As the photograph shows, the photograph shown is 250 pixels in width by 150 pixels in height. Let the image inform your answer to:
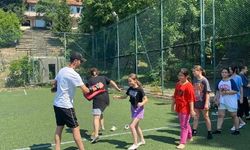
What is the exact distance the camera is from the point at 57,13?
2430 inches

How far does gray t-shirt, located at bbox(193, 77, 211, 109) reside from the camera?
28.5 ft

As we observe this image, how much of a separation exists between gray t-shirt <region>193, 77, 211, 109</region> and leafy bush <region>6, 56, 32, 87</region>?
2380cm

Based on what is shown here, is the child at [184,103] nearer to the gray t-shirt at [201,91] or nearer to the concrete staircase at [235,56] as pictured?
the gray t-shirt at [201,91]

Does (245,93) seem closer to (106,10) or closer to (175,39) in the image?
(175,39)

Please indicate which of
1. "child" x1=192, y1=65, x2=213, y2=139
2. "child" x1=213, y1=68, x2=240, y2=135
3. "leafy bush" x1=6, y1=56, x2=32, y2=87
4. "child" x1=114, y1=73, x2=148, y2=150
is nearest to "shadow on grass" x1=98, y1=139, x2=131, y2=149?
"child" x1=114, y1=73, x2=148, y2=150

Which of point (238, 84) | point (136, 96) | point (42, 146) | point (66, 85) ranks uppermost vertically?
point (66, 85)

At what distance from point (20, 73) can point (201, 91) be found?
24849 mm

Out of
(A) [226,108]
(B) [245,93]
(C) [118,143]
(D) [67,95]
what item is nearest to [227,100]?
(A) [226,108]

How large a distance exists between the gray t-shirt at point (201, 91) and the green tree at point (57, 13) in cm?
4997

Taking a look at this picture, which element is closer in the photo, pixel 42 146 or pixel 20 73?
pixel 42 146

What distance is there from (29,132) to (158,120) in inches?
143

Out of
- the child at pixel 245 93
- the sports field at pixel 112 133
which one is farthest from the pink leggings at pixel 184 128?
the child at pixel 245 93

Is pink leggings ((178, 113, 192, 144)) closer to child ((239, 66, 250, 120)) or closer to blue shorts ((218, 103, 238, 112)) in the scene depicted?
blue shorts ((218, 103, 238, 112))

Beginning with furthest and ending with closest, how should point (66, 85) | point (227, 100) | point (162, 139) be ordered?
point (227, 100)
point (162, 139)
point (66, 85)
